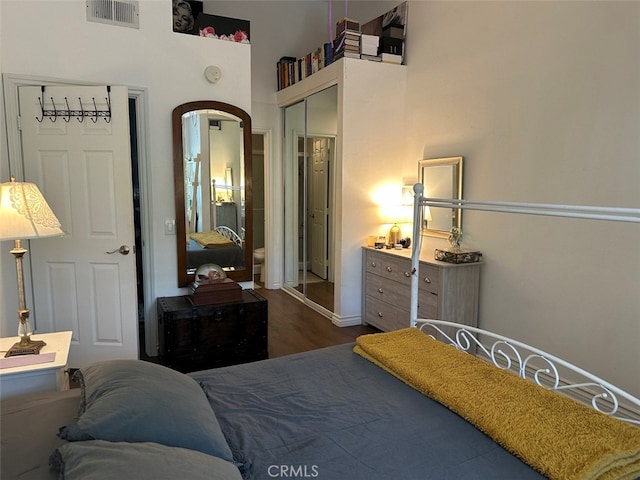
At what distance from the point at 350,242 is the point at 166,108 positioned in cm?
202

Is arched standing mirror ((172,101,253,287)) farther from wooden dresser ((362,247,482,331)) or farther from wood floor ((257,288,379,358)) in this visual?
wooden dresser ((362,247,482,331))

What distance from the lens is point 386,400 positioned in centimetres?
162

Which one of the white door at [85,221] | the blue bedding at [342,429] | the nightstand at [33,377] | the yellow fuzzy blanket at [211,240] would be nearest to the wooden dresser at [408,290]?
the yellow fuzzy blanket at [211,240]

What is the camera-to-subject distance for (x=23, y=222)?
6.64ft

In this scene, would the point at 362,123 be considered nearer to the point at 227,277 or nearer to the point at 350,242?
the point at 350,242

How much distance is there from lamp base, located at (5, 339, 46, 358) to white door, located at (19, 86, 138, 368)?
39.6 inches

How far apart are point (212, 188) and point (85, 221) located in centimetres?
99

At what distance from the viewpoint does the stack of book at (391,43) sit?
4.15 meters

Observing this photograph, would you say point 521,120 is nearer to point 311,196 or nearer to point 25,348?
point 311,196

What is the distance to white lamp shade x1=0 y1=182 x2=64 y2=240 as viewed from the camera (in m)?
1.99

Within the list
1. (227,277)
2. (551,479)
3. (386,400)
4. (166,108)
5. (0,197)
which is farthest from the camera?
(227,277)

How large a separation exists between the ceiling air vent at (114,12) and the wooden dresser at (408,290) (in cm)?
270

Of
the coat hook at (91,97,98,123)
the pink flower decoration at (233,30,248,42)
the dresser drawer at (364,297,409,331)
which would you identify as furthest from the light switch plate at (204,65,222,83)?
the dresser drawer at (364,297,409,331)

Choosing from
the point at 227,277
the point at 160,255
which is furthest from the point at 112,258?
the point at 227,277
